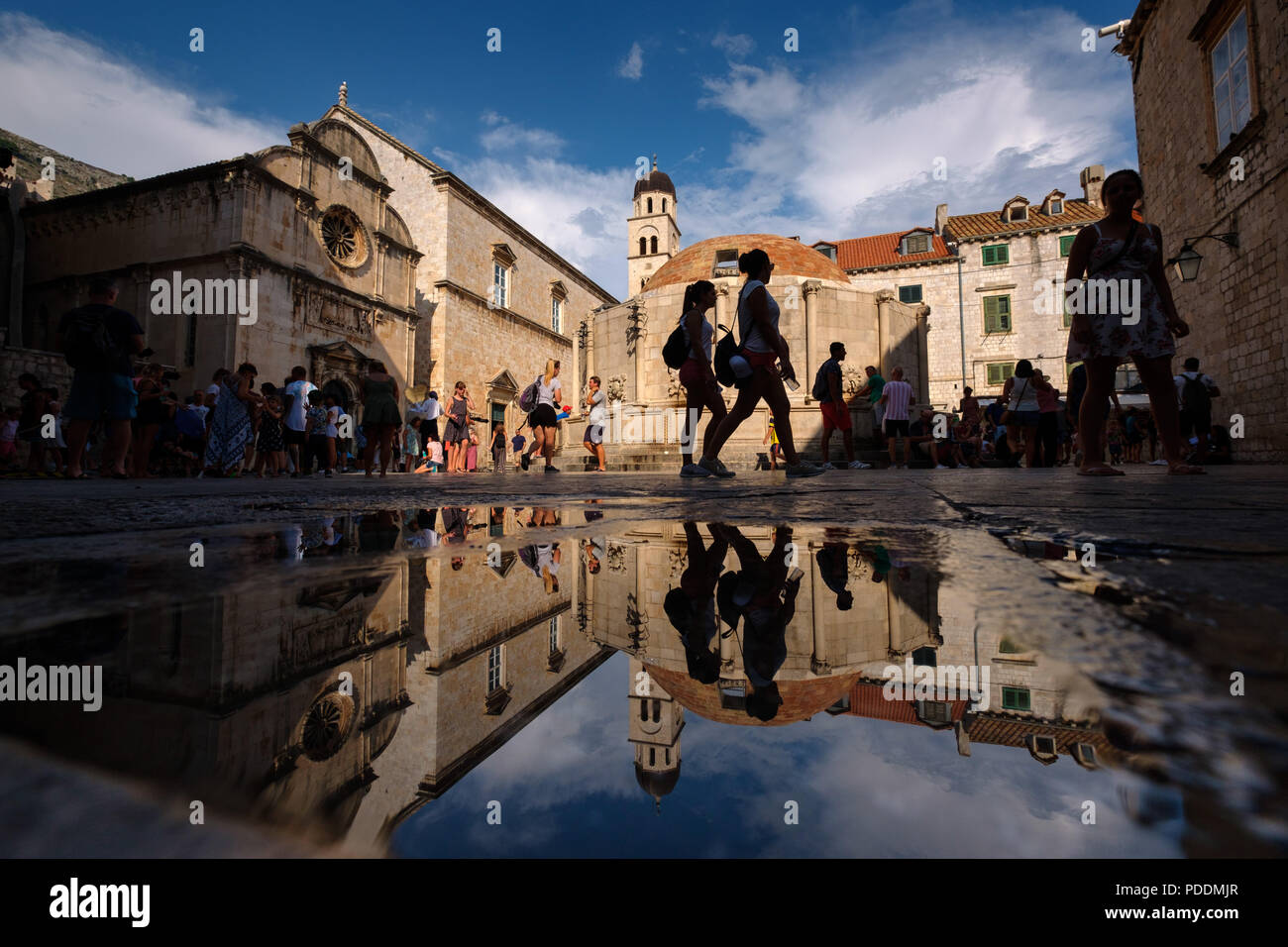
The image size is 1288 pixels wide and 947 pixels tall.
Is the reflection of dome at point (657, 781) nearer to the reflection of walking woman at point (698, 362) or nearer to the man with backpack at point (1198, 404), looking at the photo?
the reflection of walking woman at point (698, 362)

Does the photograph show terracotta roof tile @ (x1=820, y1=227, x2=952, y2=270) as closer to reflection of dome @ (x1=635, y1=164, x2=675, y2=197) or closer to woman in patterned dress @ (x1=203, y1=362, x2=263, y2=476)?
reflection of dome @ (x1=635, y1=164, x2=675, y2=197)

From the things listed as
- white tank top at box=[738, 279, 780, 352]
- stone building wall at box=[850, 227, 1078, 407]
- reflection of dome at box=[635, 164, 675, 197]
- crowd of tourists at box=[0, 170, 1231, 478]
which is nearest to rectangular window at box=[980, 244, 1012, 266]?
stone building wall at box=[850, 227, 1078, 407]

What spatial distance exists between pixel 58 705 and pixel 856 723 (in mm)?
558

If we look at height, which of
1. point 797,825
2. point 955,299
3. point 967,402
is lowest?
point 797,825

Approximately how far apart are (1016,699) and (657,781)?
0.26m

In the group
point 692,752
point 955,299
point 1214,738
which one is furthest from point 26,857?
point 955,299

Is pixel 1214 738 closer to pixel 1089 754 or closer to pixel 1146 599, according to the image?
pixel 1089 754

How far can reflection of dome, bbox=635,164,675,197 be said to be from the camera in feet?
171

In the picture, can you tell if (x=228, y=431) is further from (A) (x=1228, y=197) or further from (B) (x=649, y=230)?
(B) (x=649, y=230)

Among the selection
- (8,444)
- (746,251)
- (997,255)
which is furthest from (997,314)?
(8,444)

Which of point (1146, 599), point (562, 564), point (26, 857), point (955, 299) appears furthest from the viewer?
point (955, 299)

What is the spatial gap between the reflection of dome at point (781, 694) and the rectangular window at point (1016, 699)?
112 millimetres

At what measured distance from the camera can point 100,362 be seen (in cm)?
569
